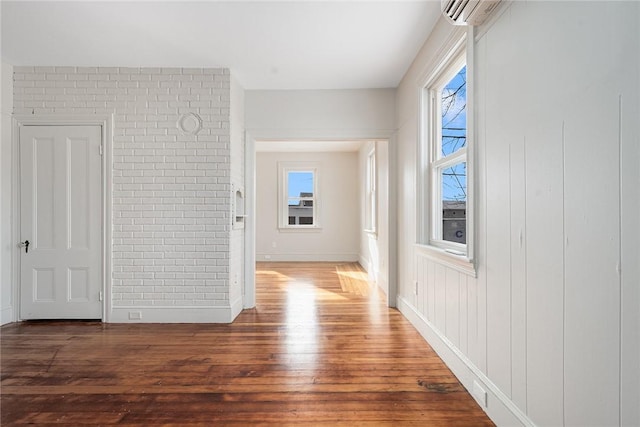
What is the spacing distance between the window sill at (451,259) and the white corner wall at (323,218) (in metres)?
4.80

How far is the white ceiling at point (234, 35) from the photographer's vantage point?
237cm

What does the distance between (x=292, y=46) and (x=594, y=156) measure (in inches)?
97.3

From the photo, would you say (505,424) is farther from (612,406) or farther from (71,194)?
(71,194)

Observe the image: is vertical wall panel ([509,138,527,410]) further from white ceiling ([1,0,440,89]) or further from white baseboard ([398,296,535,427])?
white ceiling ([1,0,440,89])

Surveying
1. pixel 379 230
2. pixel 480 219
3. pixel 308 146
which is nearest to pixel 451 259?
pixel 480 219

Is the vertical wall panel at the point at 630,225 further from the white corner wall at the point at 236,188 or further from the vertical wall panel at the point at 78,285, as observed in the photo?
the vertical wall panel at the point at 78,285

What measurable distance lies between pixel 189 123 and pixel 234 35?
1.04 m

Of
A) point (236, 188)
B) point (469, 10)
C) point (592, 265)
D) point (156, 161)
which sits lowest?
point (592, 265)

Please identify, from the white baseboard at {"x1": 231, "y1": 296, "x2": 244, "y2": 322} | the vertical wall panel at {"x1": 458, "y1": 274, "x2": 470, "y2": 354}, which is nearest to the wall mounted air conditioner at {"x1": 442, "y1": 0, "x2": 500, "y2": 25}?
the vertical wall panel at {"x1": 458, "y1": 274, "x2": 470, "y2": 354}

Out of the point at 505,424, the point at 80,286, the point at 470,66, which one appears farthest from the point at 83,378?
the point at 470,66

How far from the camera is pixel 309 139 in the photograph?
153 inches

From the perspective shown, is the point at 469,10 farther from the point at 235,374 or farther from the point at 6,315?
the point at 6,315

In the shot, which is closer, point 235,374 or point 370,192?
point 235,374

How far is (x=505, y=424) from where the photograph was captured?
64.2 inches
